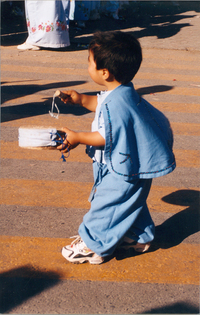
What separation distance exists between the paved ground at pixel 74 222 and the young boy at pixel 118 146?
225 millimetres

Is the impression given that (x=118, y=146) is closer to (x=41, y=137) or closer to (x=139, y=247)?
(x=41, y=137)

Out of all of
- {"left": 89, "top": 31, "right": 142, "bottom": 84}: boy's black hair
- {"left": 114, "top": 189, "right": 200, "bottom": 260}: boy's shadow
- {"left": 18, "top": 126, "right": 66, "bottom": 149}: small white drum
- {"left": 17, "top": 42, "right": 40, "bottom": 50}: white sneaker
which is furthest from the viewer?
{"left": 17, "top": 42, "right": 40, "bottom": 50}: white sneaker

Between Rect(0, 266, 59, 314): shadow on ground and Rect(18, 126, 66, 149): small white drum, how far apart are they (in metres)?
0.87

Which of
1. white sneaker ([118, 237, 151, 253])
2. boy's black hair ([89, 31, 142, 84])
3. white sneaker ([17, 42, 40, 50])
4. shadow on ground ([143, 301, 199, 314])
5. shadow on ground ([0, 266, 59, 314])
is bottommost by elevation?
shadow on ground ([143, 301, 199, 314])

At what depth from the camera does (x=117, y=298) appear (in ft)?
6.98

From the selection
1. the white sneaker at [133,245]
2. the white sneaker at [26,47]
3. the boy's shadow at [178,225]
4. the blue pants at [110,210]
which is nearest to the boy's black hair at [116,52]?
the blue pants at [110,210]

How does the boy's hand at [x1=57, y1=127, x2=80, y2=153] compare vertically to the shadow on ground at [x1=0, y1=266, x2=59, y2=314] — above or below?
above

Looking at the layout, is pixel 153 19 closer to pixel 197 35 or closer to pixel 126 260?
pixel 197 35

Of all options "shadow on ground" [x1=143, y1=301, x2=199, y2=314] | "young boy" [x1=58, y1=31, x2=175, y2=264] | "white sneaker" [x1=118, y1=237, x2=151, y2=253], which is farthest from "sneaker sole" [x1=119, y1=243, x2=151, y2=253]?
"shadow on ground" [x1=143, y1=301, x2=199, y2=314]

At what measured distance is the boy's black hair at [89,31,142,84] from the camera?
1952 millimetres

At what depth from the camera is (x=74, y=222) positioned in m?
2.84

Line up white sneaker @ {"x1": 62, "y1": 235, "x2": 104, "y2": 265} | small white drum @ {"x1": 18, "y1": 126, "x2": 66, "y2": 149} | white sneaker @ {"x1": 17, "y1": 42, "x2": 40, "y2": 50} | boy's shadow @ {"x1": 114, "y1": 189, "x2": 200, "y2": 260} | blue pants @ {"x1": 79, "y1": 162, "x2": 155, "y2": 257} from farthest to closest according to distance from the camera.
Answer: white sneaker @ {"x1": 17, "y1": 42, "x2": 40, "y2": 50} < boy's shadow @ {"x1": 114, "y1": 189, "x2": 200, "y2": 260} < white sneaker @ {"x1": 62, "y1": 235, "x2": 104, "y2": 265} < blue pants @ {"x1": 79, "y1": 162, "x2": 155, "y2": 257} < small white drum @ {"x1": 18, "y1": 126, "x2": 66, "y2": 149}

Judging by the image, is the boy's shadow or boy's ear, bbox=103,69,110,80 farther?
the boy's shadow

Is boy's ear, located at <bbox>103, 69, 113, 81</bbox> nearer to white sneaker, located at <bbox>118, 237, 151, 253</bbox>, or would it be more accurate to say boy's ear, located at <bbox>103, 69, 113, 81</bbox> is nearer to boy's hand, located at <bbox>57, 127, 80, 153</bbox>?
boy's hand, located at <bbox>57, 127, 80, 153</bbox>
